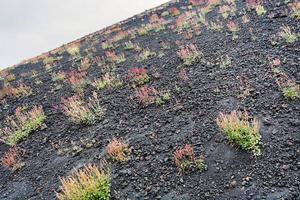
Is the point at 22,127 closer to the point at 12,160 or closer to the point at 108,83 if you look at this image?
the point at 12,160

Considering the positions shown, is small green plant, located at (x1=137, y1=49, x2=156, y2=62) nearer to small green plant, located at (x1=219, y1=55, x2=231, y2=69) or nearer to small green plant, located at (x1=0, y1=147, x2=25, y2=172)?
small green plant, located at (x1=219, y1=55, x2=231, y2=69)

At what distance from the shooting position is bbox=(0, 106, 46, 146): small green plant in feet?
45.5

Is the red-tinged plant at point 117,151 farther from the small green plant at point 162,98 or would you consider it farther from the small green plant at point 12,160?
the small green plant at point 12,160

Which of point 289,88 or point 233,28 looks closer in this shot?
point 289,88

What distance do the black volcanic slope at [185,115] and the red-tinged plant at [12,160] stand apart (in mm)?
156

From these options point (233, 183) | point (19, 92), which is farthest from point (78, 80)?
point (233, 183)

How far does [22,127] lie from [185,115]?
676cm

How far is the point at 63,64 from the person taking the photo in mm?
24141

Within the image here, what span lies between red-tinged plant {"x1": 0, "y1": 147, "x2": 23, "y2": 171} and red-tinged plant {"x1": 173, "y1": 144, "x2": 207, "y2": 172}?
5.76m

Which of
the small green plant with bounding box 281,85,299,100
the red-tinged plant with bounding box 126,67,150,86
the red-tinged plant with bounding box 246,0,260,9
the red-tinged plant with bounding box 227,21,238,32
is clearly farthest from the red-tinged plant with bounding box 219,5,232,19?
the small green plant with bounding box 281,85,299,100

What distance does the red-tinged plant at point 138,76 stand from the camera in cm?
1499

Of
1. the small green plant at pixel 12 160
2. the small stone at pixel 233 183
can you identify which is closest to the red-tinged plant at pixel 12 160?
the small green plant at pixel 12 160

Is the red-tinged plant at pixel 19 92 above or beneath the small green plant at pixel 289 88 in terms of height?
above

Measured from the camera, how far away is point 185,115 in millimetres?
11383
